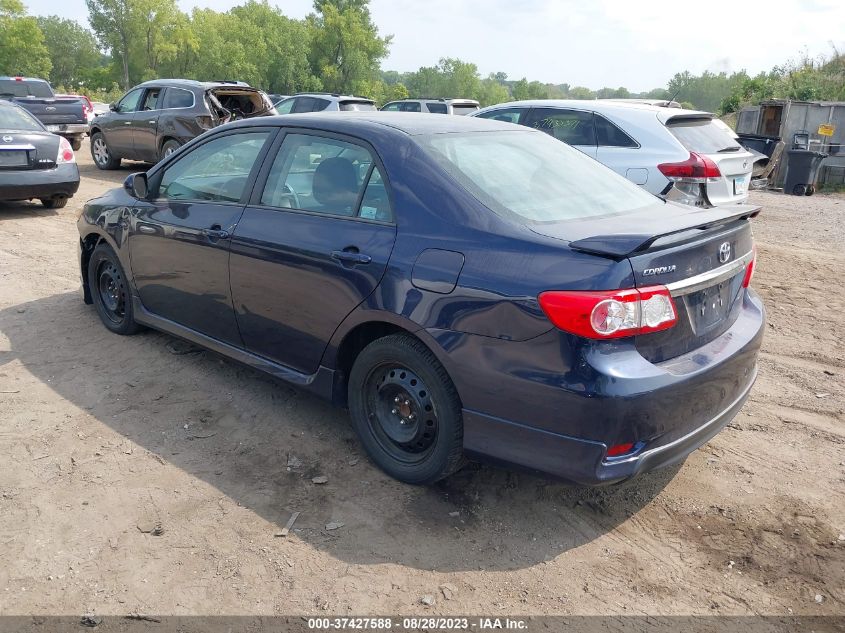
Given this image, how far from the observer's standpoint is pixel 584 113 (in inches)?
330

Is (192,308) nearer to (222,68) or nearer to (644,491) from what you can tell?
(644,491)

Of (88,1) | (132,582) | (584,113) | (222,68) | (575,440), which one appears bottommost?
(132,582)

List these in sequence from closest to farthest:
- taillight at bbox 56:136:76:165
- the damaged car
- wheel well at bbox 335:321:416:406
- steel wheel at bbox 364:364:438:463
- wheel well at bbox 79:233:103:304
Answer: steel wheel at bbox 364:364:438:463, wheel well at bbox 335:321:416:406, wheel well at bbox 79:233:103:304, taillight at bbox 56:136:76:165, the damaged car

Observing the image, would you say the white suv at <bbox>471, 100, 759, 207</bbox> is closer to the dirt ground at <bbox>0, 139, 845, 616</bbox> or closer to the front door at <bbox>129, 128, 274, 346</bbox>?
the dirt ground at <bbox>0, 139, 845, 616</bbox>

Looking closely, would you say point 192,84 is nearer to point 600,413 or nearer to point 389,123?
point 389,123

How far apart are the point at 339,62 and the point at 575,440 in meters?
72.6

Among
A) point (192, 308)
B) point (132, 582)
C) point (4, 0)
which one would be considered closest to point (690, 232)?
point (132, 582)

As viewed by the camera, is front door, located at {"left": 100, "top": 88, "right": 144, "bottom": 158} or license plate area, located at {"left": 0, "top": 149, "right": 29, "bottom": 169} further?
front door, located at {"left": 100, "top": 88, "right": 144, "bottom": 158}

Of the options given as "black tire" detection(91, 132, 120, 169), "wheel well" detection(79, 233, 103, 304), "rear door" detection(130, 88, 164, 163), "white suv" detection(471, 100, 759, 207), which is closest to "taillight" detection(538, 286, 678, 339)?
"wheel well" detection(79, 233, 103, 304)

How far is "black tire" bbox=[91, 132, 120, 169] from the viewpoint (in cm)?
1484

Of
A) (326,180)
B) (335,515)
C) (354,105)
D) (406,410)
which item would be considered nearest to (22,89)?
(354,105)

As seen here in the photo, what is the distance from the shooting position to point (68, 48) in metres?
91.2

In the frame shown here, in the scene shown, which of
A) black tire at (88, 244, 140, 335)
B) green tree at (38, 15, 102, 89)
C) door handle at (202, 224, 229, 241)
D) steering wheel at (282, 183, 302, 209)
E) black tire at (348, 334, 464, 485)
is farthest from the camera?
green tree at (38, 15, 102, 89)

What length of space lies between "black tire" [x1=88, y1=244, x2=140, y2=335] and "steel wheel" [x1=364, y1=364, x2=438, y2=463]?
97.1 inches
